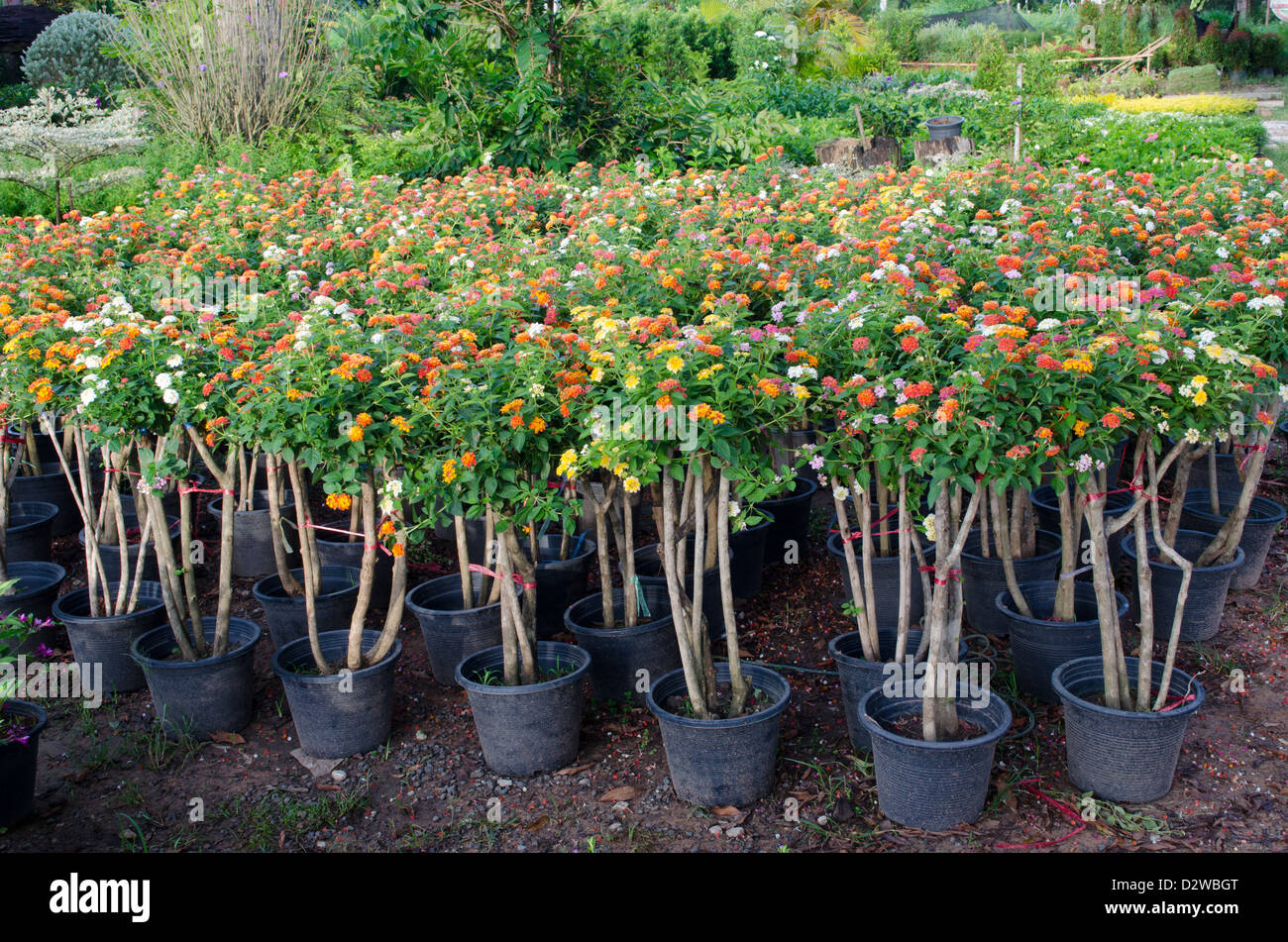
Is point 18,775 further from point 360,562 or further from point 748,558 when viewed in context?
point 748,558

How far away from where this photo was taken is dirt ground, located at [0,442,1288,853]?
9.82 ft

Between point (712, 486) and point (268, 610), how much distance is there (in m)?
2.07

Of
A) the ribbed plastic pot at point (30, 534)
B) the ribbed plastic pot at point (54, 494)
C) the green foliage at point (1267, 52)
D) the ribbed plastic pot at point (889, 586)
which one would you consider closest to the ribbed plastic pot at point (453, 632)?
the ribbed plastic pot at point (889, 586)

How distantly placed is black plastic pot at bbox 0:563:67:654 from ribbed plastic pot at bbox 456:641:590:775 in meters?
2.19

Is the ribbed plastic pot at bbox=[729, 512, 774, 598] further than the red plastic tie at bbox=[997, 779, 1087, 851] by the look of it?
Yes

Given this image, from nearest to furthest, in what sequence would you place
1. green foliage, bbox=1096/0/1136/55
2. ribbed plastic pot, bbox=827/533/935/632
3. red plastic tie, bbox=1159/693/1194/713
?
red plastic tie, bbox=1159/693/1194/713 < ribbed plastic pot, bbox=827/533/935/632 < green foliage, bbox=1096/0/1136/55

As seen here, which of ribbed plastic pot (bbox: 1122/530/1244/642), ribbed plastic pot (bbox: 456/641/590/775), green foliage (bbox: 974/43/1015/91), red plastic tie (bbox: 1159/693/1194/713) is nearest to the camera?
red plastic tie (bbox: 1159/693/1194/713)

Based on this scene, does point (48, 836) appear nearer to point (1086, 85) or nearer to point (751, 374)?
point (751, 374)

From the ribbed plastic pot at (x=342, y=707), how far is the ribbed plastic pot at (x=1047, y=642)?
2246 mm

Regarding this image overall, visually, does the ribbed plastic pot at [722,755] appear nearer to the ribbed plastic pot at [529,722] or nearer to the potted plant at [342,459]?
the ribbed plastic pot at [529,722]

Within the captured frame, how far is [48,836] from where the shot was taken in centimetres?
325

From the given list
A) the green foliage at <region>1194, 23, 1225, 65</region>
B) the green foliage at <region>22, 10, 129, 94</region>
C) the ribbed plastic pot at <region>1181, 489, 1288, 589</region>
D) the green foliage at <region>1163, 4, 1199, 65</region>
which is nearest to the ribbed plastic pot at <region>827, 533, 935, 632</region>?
the ribbed plastic pot at <region>1181, 489, 1288, 589</region>

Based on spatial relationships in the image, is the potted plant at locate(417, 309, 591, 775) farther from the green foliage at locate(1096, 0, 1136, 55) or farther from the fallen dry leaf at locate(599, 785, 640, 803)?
the green foliage at locate(1096, 0, 1136, 55)

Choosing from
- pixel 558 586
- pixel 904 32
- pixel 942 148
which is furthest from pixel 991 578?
pixel 904 32
